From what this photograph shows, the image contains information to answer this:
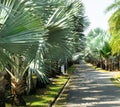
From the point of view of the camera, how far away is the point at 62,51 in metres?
12.3

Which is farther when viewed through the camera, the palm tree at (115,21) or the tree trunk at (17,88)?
the palm tree at (115,21)

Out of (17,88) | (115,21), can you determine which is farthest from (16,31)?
(115,21)

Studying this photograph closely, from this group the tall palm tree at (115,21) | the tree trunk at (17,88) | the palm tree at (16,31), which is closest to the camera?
the palm tree at (16,31)

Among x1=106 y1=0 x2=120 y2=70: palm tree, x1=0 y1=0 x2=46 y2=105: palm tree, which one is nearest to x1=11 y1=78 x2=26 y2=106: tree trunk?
x1=0 y1=0 x2=46 y2=105: palm tree

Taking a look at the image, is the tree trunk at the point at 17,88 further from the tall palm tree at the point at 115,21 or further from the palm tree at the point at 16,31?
the tall palm tree at the point at 115,21

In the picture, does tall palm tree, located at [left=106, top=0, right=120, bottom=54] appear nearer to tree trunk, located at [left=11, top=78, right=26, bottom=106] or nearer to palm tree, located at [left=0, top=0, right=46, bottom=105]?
tree trunk, located at [left=11, top=78, right=26, bottom=106]

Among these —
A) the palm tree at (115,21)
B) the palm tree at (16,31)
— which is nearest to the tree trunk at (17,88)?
the palm tree at (16,31)

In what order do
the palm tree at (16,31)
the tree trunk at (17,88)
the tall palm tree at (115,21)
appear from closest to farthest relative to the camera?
the palm tree at (16,31), the tree trunk at (17,88), the tall palm tree at (115,21)

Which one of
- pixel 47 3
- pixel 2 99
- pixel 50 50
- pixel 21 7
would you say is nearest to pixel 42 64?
pixel 50 50

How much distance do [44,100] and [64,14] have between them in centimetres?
549

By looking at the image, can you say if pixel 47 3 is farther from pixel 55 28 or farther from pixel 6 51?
pixel 6 51

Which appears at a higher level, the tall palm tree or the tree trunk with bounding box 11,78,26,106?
the tall palm tree

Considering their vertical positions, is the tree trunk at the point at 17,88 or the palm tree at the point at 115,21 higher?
the palm tree at the point at 115,21

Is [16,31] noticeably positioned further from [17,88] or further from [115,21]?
[115,21]
